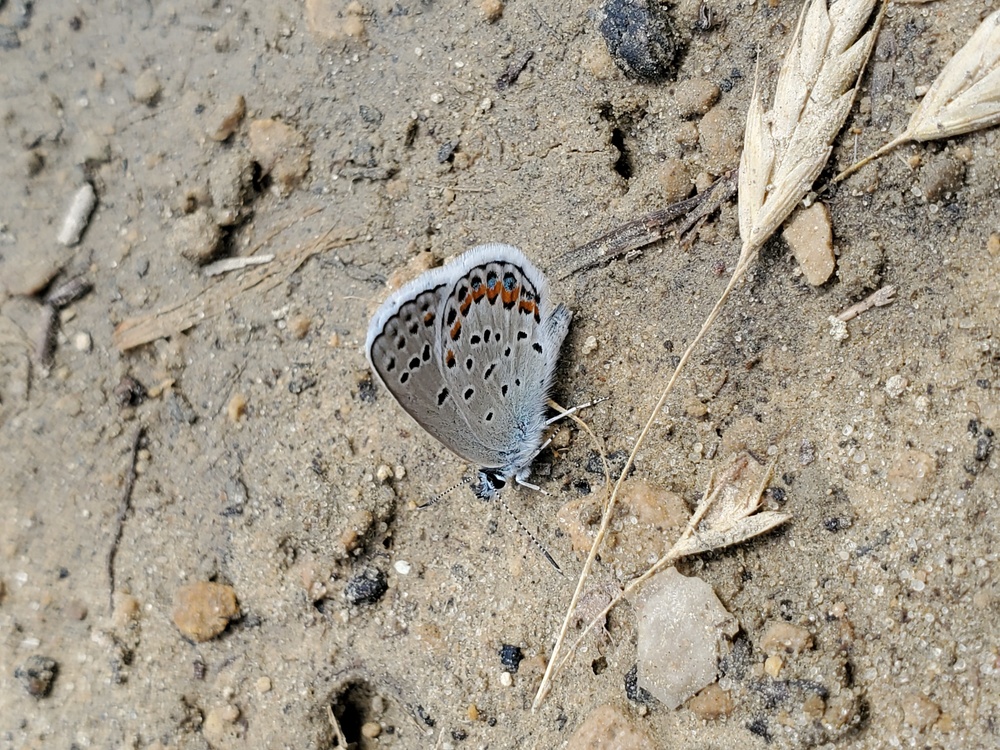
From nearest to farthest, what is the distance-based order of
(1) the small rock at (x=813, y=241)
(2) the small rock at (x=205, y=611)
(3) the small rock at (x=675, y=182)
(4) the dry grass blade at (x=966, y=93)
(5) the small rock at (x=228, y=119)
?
(4) the dry grass blade at (x=966, y=93), (1) the small rock at (x=813, y=241), (3) the small rock at (x=675, y=182), (2) the small rock at (x=205, y=611), (5) the small rock at (x=228, y=119)

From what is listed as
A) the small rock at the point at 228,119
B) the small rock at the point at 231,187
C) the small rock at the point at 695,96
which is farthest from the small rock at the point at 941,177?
the small rock at the point at 228,119

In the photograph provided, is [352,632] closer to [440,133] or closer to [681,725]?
[681,725]

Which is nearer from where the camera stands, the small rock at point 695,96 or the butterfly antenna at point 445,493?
the small rock at point 695,96

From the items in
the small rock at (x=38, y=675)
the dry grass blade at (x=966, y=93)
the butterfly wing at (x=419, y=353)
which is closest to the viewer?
the dry grass blade at (x=966, y=93)

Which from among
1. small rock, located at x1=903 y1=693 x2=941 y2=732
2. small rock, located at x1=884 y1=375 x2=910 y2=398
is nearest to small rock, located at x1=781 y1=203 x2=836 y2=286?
small rock, located at x1=884 y1=375 x2=910 y2=398

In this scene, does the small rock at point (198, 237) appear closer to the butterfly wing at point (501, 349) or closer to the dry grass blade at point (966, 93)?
the butterfly wing at point (501, 349)

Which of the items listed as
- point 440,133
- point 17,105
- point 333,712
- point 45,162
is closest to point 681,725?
point 333,712

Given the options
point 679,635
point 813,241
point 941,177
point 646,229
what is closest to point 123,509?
point 679,635
